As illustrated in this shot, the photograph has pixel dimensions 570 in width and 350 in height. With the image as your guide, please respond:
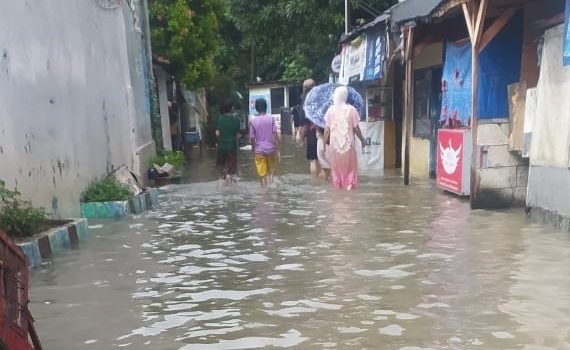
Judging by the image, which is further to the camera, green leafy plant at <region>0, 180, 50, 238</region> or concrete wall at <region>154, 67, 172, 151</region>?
concrete wall at <region>154, 67, 172, 151</region>

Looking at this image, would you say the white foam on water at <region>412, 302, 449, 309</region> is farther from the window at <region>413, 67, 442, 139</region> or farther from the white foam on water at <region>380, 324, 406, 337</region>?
the window at <region>413, 67, 442, 139</region>

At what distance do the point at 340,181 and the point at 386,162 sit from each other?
4400mm

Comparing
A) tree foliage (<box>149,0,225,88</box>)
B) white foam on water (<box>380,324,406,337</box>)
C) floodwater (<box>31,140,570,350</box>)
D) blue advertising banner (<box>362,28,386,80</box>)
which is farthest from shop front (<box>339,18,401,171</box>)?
white foam on water (<box>380,324,406,337</box>)

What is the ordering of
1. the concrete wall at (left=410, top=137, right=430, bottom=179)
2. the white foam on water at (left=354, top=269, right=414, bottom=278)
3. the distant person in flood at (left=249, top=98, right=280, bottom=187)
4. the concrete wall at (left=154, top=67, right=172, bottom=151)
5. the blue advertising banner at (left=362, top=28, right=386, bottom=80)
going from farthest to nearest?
the concrete wall at (left=154, top=67, right=172, bottom=151), the concrete wall at (left=410, top=137, right=430, bottom=179), the blue advertising banner at (left=362, top=28, right=386, bottom=80), the distant person in flood at (left=249, top=98, right=280, bottom=187), the white foam on water at (left=354, top=269, right=414, bottom=278)

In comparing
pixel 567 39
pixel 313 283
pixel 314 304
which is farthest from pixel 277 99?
pixel 314 304

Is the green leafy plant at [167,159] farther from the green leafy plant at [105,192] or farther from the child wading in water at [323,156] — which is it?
the green leafy plant at [105,192]

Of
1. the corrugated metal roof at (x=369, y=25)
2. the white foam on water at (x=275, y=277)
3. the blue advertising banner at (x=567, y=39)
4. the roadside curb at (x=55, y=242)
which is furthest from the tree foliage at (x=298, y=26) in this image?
the white foam on water at (x=275, y=277)

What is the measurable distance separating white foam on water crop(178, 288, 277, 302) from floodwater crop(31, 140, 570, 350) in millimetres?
14

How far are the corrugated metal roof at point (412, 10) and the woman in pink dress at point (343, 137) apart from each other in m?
A: 1.68

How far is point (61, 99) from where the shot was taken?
28.3ft

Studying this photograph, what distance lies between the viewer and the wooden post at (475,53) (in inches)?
351

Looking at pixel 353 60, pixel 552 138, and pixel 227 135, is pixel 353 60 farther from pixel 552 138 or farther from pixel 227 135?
pixel 552 138

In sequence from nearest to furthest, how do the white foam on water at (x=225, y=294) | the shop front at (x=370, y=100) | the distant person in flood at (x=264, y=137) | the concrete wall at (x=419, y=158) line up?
1. the white foam on water at (x=225, y=294)
2. the distant person in flood at (x=264, y=137)
3. the concrete wall at (x=419, y=158)
4. the shop front at (x=370, y=100)

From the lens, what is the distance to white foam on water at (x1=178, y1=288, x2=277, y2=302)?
5617 mm
